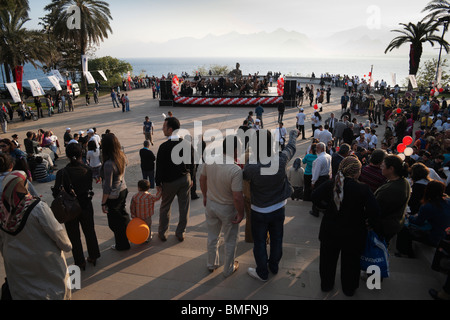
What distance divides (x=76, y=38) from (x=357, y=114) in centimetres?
2518

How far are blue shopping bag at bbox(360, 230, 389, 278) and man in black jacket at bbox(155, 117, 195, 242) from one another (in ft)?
8.61

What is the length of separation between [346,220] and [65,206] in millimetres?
3371

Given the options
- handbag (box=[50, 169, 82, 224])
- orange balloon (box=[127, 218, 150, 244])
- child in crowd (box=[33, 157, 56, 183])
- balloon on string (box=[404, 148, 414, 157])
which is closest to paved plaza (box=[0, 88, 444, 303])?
orange balloon (box=[127, 218, 150, 244])

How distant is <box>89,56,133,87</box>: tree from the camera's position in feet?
120

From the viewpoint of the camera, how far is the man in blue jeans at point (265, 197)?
3.51 m

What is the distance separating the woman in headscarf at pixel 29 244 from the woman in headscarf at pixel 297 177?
4.92m

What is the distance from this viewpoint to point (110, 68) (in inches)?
1505

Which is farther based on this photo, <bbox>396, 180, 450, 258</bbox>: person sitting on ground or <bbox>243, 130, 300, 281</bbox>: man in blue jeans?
<bbox>396, 180, 450, 258</bbox>: person sitting on ground

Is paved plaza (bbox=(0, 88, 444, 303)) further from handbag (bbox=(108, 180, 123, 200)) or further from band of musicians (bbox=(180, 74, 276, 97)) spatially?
band of musicians (bbox=(180, 74, 276, 97))

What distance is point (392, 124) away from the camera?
1238cm

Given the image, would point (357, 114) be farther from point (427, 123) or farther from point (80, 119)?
point (80, 119)

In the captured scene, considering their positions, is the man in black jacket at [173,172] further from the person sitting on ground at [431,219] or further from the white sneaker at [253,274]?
the person sitting on ground at [431,219]

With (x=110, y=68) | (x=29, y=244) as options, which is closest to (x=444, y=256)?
(x=29, y=244)
